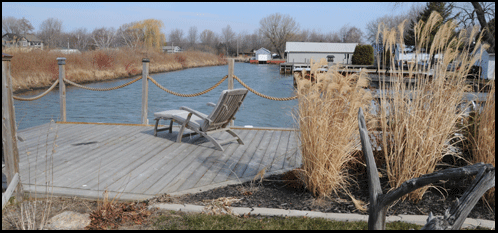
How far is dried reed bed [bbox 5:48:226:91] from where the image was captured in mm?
17688

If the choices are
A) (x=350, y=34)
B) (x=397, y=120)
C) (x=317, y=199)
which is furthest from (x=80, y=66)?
(x=350, y=34)

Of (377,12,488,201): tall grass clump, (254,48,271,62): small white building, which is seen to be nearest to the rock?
(377,12,488,201): tall grass clump

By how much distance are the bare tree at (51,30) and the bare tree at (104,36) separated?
5.02 m

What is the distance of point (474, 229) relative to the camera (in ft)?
8.73

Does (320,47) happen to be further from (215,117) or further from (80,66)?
(215,117)

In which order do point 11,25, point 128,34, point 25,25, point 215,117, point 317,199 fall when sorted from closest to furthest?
point 317,199 → point 215,117 → point 25,25 → point 11,25 → point 128,34

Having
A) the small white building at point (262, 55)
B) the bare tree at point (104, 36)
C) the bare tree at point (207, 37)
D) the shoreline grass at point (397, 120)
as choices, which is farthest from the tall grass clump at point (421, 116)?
the bare tree at point (207, 37)

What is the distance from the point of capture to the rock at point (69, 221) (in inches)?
101

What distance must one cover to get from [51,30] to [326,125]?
2167 inches

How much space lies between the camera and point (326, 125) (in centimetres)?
296

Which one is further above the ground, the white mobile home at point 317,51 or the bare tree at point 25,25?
the bare tree at point 25,25

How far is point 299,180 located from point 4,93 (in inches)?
95.8

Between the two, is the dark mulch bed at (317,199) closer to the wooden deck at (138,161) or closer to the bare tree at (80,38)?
the wooden deck at (138,161)

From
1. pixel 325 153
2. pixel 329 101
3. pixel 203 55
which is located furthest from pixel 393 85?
pixel 203 55
